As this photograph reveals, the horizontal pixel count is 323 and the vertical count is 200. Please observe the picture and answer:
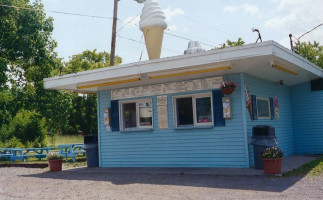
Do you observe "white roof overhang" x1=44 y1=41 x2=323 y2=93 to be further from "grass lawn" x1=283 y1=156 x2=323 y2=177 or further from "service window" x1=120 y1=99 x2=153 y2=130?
"grass lawn" x1=283 y1=156 x2=323 y2=177

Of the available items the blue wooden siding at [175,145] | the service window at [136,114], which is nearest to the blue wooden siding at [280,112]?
the blue wooden siding at [175,145]

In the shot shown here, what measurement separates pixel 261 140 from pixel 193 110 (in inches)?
93.7

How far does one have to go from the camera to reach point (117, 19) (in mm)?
18766

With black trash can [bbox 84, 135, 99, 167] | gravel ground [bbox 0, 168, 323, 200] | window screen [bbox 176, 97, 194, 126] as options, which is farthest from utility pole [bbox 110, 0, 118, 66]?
gravel ground [bbox 0, 168, 323, 200]

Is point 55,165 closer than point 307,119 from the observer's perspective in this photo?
Yes

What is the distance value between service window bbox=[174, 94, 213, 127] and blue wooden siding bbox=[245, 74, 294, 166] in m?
1.22

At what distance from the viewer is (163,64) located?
999cm

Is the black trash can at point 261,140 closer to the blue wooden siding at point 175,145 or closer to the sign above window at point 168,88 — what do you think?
the blue wooden siding at point 175,145

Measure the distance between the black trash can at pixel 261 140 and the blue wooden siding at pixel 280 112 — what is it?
1.69 feet

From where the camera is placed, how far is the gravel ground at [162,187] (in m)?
6.98

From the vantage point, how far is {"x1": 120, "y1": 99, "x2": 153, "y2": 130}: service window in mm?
11898

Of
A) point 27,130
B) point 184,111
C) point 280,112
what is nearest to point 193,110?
point 184,111

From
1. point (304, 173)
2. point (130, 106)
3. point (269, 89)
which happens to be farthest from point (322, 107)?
point (130, 106)

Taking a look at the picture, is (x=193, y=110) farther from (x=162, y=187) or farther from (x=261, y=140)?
(x=162, y=187)
